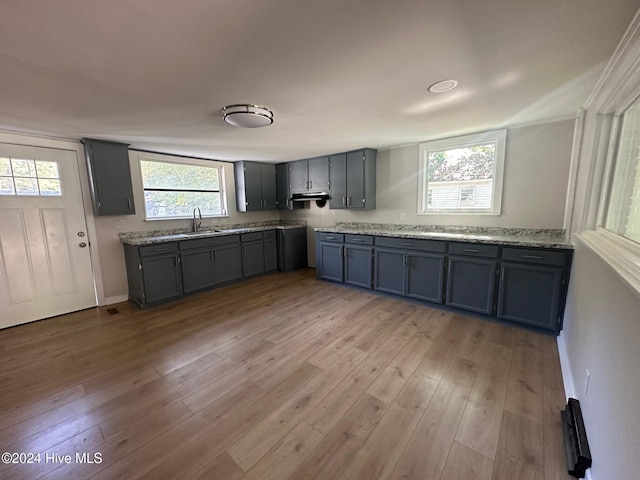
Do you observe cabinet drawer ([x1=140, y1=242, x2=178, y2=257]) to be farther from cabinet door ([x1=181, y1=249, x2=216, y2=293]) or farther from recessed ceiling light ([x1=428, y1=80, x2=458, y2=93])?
recessed ceiling light ([x1=428, y1=80, x2=458, y2=93])

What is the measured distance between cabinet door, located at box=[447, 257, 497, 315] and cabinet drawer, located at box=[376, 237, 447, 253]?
0.19 metres

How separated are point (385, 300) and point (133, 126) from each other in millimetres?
3627

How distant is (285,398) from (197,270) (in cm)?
275

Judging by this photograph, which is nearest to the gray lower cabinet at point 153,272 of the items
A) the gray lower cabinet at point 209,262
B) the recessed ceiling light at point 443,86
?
the gray lower cabinet at point 209,262

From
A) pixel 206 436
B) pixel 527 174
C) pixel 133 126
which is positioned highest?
pixel 133 126

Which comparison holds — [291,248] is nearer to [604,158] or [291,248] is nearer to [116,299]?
[116,299]

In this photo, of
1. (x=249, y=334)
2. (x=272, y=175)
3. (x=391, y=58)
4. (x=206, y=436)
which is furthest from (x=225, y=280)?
(x=391, y=58)

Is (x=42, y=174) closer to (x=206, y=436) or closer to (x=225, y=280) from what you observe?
(x=225, y=280)

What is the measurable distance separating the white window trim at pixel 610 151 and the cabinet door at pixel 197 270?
4.24 meters

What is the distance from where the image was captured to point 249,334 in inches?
109

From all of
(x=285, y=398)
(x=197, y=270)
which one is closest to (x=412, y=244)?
(x=285, y=398)

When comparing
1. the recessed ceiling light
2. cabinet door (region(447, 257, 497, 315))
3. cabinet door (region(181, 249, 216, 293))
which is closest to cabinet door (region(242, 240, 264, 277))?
cabinet door (region(181, 249, 216, 293))

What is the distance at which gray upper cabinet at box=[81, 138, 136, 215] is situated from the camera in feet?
10.9

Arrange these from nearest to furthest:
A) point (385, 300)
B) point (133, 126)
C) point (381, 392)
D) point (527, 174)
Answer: point (381, 392) < point (133, 126) < point (527, 174) < point (385, 300)
